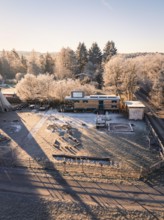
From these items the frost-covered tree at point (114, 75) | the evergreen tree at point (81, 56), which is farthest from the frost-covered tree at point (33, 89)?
the evergreen tree at point (81, 56)

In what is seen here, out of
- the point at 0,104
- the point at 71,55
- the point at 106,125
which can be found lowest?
the point at 106,125

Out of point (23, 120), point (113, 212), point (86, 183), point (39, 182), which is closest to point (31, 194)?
point (39, 182)

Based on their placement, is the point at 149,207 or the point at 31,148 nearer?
the point at 149,207

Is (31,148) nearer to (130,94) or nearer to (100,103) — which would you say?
(100,103)

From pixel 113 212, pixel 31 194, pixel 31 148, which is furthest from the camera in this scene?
pixel 31 148

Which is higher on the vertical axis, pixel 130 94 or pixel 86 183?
pixel 130 94

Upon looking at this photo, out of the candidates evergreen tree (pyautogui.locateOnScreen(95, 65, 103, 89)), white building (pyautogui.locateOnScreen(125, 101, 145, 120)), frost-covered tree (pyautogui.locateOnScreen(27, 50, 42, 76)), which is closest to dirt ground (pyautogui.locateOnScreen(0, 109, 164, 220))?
white building (pyautogui.locateOnScreen(125, 101, 145, 120))

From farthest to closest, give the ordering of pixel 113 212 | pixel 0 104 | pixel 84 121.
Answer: pixel 0 104 → pixel 84 121 → pixel 113 212

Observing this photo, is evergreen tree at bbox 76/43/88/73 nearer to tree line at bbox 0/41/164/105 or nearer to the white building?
tree line at bbox 0/41/164/105

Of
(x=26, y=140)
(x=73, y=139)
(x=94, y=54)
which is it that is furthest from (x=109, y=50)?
(x=26, y=140)
